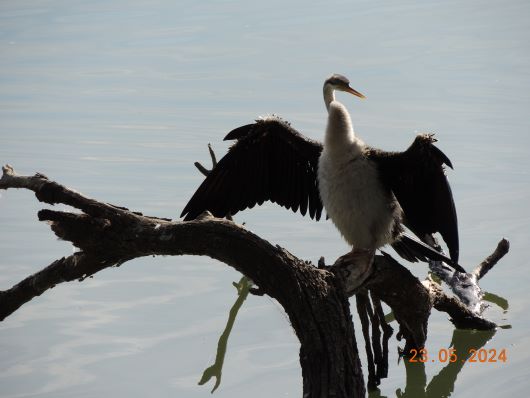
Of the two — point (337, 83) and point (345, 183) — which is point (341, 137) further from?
point (337, 83)

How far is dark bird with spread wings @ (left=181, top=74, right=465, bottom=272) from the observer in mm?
4500

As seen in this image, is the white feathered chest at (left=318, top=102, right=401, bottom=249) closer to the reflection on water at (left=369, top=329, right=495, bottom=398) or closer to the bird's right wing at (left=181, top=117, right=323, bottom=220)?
the bird's right wing at (left=181, top=117, right=323, bottom=220)

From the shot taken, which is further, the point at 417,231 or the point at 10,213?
the point at 10,213

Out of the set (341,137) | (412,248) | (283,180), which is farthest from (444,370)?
(341,137)

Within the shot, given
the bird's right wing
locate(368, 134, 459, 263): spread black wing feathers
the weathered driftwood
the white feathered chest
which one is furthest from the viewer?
the bird's right wing

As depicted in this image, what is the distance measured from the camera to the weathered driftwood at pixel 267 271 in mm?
3893

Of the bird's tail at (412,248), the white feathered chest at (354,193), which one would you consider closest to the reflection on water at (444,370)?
the bird's tail at (412,248)

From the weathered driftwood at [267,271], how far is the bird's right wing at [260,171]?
2.38ft

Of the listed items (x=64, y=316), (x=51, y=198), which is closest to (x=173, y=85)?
(x=64, y=316)

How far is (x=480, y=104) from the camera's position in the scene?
1103 cm

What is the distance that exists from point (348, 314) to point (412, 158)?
890mm

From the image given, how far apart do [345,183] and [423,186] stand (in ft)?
1.21

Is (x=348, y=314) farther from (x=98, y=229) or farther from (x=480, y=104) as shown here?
(x=480, y=104)
